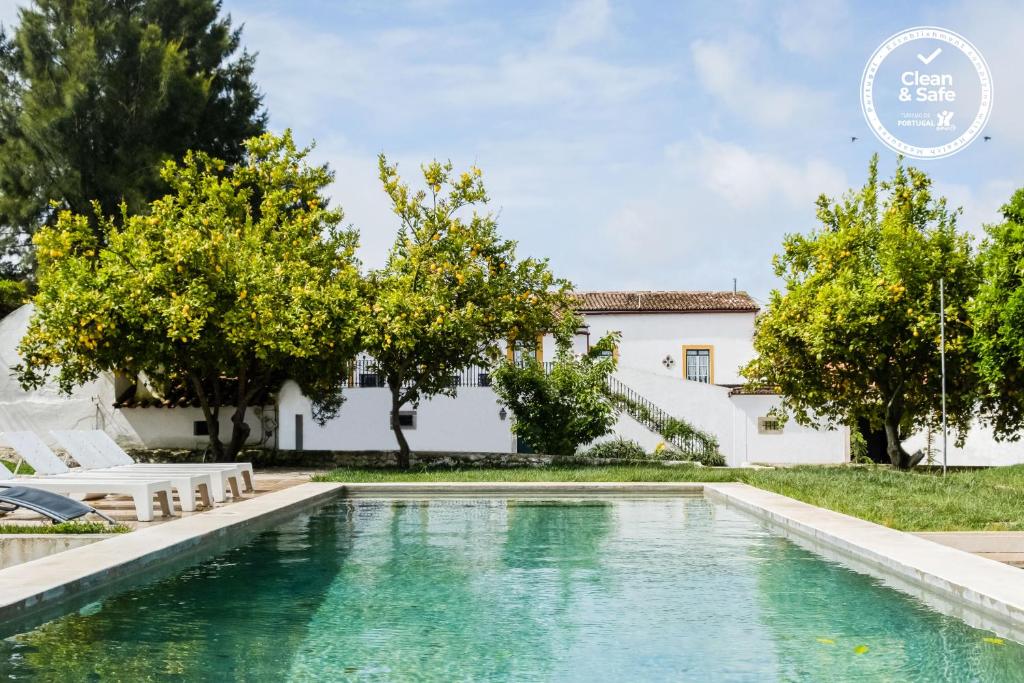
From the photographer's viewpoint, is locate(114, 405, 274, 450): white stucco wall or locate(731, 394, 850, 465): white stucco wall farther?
locate(731, 394, 850, 465): white stucco wall

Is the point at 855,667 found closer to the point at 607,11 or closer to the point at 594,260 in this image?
the point at 607,11

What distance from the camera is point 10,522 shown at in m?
12.4

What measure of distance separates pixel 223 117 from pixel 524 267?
25038 mm

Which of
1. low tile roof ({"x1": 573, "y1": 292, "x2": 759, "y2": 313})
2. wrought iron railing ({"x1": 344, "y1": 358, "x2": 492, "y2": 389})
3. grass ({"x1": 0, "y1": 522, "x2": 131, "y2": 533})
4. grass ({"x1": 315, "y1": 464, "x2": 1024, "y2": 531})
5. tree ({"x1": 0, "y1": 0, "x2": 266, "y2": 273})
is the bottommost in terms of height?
grass ({"x1": 315, "y1": 464, "x2": 1024, "y2": 531})

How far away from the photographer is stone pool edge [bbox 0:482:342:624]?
25.0 ft

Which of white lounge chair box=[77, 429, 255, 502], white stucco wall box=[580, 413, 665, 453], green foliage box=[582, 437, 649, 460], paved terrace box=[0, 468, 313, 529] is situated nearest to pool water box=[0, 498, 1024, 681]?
paved terrace box=[0, 468, 313, 529]

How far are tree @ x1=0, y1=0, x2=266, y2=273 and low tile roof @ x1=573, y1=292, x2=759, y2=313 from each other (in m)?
17.0

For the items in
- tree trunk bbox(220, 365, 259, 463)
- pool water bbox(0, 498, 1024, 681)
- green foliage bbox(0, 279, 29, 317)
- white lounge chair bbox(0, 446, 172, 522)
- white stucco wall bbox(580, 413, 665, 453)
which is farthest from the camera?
green foliage bbox(0, 279, 29, 317)

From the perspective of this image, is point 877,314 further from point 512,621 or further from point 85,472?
point 512,621

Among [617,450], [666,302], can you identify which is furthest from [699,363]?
[617,450]

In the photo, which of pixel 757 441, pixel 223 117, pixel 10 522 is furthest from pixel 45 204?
pixel 10 522

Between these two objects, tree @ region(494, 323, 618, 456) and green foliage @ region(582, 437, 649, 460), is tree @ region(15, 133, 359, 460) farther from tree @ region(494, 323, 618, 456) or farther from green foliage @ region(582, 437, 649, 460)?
green foliage @ region(582, 437, 649, 460)

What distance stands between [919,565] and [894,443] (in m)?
17.6

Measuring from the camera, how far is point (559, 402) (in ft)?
90.0
